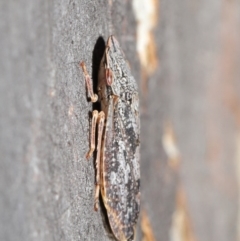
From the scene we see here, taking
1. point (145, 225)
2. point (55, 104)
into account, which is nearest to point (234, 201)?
point (145, 225)

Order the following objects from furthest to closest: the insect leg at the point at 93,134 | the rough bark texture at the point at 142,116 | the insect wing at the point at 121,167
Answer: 1. the insect wing at the point at 121,167
2. the insect leg at the point at 93,134
3. the rough bark texture at the point at 142,116

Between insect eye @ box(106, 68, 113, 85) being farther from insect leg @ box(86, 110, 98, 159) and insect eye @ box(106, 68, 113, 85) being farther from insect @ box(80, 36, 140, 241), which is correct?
insect leg @ box(86, 110, 98, 159)

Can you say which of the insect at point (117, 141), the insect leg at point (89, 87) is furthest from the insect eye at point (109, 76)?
the insect leg at point (89, 87)

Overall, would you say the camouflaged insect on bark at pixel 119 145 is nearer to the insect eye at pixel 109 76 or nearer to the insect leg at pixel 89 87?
the insect eye at pixel 109 76

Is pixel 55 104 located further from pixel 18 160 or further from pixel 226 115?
pixel 226 115

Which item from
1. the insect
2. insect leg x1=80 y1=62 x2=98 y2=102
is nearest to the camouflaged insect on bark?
the insect

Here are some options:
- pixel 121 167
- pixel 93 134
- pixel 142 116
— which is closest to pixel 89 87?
pixel 93 134

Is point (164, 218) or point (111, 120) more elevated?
point (111, 120)
